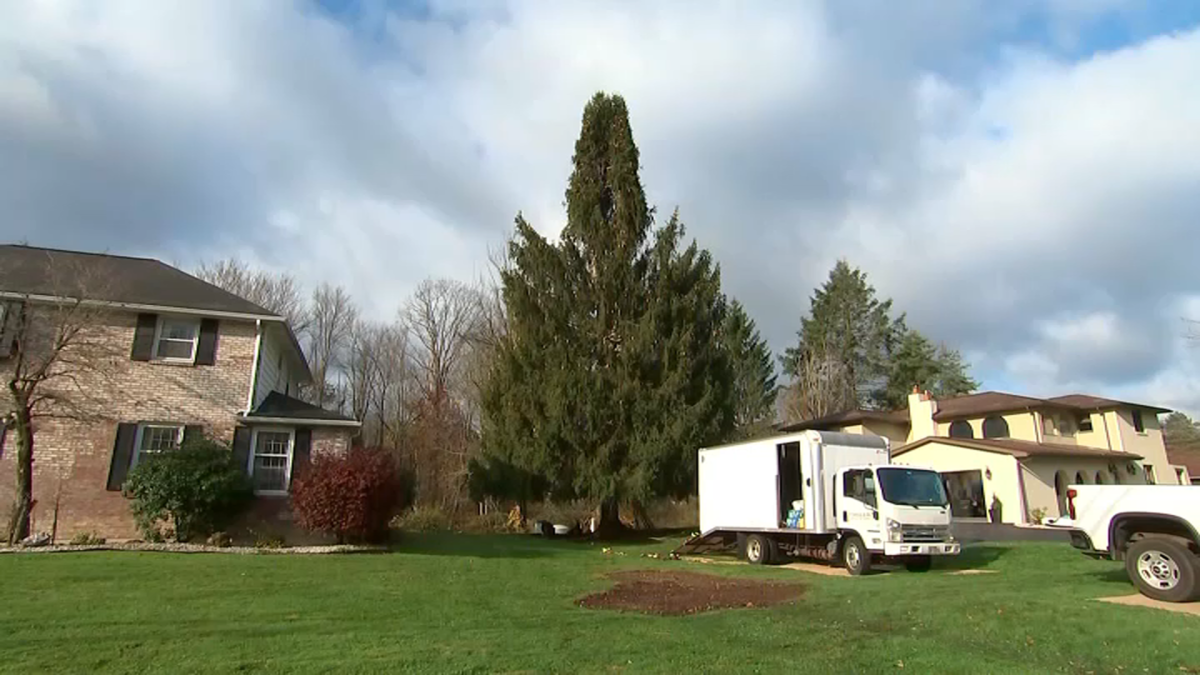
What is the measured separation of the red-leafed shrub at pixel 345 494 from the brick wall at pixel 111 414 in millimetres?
3257

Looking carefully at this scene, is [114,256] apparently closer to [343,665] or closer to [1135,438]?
[343,665]

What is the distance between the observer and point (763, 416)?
44.6m

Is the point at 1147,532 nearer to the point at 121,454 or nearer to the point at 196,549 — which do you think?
the point at 196,549

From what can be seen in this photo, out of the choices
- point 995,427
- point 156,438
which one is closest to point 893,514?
point 156,438

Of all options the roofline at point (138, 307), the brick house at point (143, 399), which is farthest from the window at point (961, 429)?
the roofline at point (138, 307)

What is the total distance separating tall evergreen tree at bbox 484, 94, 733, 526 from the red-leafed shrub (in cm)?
819

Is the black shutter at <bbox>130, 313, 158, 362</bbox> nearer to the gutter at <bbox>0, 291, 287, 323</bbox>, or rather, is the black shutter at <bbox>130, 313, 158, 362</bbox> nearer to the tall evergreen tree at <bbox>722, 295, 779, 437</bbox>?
the gutter at <bbox>0, 291, 287, 323</bbox>

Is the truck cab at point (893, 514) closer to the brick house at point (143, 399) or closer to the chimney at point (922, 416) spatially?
the brick house at point (143, 399)

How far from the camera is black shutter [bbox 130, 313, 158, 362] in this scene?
18.6m

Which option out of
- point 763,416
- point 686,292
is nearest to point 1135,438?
point 763,416

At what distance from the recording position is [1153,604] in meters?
9.55

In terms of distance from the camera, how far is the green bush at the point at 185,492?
54.1ft

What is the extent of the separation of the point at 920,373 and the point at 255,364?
43963mm

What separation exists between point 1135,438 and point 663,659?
3726 cm
